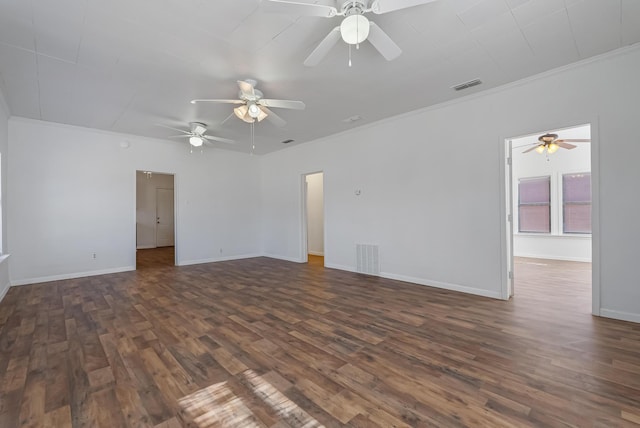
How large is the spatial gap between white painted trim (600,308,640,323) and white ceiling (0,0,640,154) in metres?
2.85

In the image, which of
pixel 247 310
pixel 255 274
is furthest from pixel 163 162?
pixel 247 310

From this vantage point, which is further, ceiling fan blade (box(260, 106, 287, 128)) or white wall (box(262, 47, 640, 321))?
ceiling fan blade (box(260, 106, 287, 128))

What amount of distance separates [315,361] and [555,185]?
8.14m

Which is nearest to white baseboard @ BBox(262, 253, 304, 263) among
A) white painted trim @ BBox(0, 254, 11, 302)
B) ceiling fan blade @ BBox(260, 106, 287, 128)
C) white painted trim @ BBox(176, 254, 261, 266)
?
white painted trim @ BBox(176, 254, 261, 266)

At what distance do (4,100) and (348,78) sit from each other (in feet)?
16.5

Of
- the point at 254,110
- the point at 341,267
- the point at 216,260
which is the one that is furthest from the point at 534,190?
the point at 216,260

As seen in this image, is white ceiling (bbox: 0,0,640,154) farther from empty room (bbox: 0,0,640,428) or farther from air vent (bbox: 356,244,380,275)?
air vent (bbox: 356,244,380,275)

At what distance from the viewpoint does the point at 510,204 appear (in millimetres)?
4059

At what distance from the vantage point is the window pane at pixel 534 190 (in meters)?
7.46

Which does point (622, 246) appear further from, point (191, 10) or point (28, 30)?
point (28, 30)

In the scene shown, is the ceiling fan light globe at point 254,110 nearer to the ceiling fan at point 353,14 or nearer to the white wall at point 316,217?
the ceiling fan at point 353,14

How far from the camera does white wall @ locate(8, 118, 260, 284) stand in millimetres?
4969

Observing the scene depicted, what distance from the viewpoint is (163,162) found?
6492mm

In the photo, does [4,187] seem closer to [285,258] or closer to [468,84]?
[285,258]
